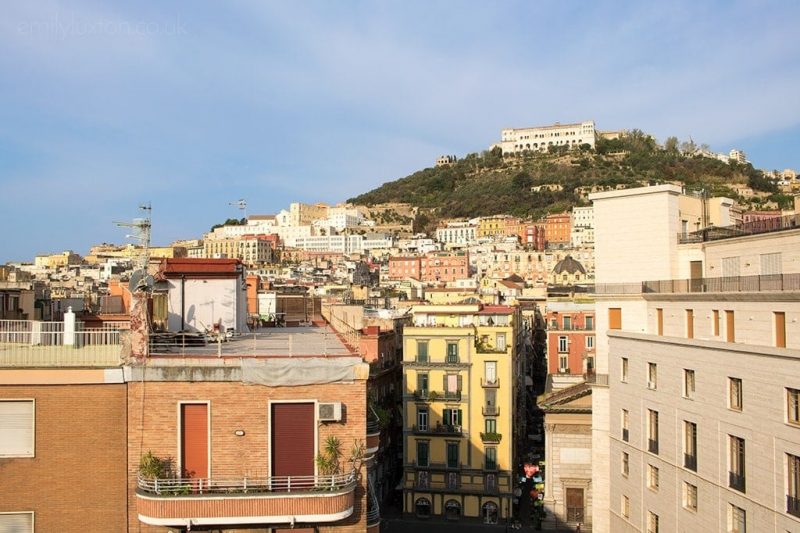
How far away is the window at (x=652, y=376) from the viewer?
87.2 feet

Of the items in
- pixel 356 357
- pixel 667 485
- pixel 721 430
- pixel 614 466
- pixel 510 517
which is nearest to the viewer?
pixel 356 357

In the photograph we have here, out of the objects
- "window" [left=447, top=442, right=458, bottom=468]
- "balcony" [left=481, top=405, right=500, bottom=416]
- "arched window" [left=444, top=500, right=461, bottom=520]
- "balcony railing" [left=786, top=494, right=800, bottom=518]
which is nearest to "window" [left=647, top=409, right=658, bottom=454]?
"balcony railing" [left=786, top=494, right=800, bottom=518]

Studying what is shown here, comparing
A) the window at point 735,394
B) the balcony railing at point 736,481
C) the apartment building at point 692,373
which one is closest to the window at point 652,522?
the apartment building at point 692,373

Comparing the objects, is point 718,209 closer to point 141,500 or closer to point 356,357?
point 356,357

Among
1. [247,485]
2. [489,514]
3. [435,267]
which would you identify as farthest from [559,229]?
[247,485]

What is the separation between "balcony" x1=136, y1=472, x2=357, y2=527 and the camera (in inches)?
397

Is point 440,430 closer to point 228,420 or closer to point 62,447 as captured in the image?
point 228,420

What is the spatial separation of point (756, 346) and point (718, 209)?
13325mm

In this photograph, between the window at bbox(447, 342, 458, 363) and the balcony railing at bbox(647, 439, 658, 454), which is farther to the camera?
the window at bbox(447, 342, 458, 363)

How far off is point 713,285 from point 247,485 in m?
20.2

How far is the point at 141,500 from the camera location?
10.1 metres

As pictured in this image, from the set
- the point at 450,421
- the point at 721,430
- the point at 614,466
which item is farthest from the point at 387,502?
the point at 721,430

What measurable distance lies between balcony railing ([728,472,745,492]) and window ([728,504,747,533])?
22.3 inches

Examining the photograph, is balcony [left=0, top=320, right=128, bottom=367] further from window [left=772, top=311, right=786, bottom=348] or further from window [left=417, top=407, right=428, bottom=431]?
window [left=417, top=407, right=428, bottom=431]
